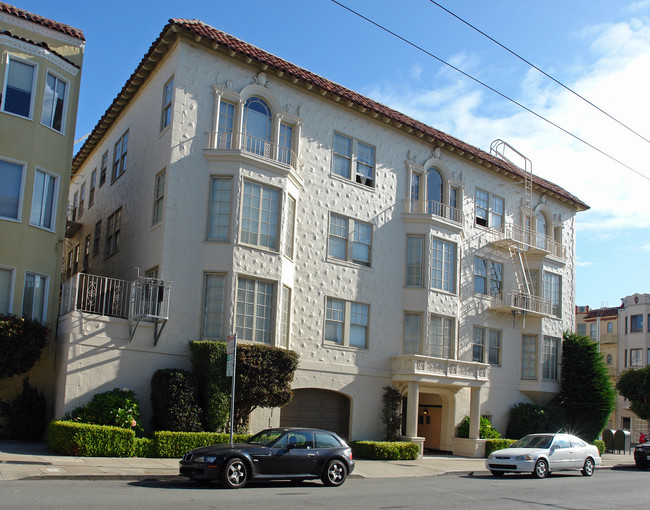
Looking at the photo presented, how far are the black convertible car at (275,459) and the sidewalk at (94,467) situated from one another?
1.67 m

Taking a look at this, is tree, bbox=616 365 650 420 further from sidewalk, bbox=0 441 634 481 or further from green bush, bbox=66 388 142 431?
green bush, bbox=66 388 142 431

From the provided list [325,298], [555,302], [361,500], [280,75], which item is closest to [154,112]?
[280,75]

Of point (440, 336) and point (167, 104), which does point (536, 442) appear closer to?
point (440, 336)

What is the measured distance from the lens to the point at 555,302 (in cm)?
3475

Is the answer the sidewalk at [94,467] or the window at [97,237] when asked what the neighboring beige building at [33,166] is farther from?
the window at [97,237]

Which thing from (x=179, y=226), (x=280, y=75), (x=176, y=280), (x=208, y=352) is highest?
(x=280, y=75)

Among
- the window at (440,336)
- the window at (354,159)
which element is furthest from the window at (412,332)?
the window at (354,159)

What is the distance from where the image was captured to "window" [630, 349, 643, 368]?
61.2 metres

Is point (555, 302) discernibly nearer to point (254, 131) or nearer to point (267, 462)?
point (254, 131)

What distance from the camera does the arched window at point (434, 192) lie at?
29.7 metres

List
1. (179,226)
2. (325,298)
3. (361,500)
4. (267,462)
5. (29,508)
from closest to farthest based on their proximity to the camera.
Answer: (29,508)
(361,500)
(267,462)
(179,226)
(325,298)

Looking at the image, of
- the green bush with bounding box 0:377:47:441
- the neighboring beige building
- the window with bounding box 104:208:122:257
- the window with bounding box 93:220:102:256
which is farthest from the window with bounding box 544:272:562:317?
the green bush with bounding box 0:377:47:441

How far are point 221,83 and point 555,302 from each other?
20.6m

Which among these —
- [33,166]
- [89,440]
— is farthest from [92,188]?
[89,440]
